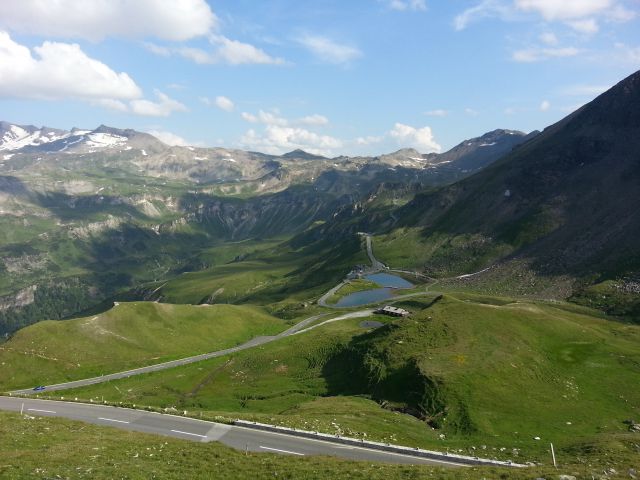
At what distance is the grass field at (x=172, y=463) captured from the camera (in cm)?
3234

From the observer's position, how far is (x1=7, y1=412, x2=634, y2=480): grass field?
32344mm

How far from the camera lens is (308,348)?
101375 millimetres

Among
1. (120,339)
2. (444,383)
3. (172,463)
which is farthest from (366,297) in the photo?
(172,463)

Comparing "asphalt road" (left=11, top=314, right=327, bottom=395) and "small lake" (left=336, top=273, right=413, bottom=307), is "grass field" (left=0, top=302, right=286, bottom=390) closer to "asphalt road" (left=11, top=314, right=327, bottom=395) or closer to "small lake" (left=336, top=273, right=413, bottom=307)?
"asphalt road" (left=11, top=314, right=327, bottom=395)

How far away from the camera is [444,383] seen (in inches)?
2581

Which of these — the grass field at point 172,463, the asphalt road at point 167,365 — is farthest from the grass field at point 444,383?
the grass field at point 172,463

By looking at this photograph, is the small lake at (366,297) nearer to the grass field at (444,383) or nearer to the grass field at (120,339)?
the grass field at (120,339)

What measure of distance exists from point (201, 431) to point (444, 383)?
3364 cm

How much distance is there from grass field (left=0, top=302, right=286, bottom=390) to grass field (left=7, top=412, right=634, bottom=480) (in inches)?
2588

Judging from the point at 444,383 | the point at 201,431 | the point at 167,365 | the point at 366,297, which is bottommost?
the point at 167,365

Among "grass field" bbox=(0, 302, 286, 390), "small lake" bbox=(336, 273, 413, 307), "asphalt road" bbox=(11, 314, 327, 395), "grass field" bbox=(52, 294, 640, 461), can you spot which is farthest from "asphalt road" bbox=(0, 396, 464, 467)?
"small lake" bbox=(336, 273, 413, 307)

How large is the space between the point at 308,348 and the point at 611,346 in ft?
188

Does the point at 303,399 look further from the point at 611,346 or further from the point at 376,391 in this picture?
the point at 611,346

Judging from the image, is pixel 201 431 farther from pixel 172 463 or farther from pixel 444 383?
pixel 444 383
